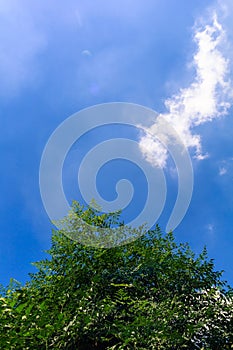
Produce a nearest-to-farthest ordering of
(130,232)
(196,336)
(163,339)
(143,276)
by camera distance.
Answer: (163,339)
(196,336)
(143,276)
(130,232)

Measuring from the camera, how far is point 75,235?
1681 centimetres

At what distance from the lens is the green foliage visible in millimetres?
11164

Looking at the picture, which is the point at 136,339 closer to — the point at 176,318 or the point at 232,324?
the point at 176,318

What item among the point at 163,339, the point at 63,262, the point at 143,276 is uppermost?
the point at 63,262

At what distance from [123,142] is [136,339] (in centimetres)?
715

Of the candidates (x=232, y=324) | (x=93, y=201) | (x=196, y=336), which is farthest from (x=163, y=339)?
(x=93, y=201)

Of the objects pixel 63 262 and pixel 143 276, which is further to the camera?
pixel 63 262

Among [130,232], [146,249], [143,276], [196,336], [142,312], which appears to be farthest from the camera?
[130,232]

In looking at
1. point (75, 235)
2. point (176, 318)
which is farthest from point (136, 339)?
point (75, 235)

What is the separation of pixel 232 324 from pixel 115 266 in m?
5.12

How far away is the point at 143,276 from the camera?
14.8m

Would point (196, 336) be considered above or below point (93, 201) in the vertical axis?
below

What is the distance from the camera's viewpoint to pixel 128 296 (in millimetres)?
12961

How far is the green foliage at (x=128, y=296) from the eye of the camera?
11164 millimetres
